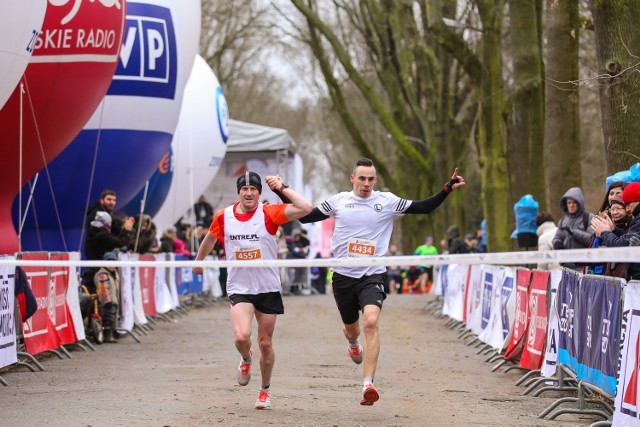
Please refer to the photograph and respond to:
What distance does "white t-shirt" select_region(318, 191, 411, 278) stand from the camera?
1055cm

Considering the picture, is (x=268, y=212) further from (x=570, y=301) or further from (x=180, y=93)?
(x=180, y=93)

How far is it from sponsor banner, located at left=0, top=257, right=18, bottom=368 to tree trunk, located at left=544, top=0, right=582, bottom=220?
30.1ft

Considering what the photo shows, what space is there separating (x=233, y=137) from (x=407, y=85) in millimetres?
5956

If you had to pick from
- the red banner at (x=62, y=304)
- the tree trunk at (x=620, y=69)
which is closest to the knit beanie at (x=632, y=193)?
the tree trunk at (x=620, y=69)

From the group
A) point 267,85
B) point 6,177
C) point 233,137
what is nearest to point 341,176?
point 267,85

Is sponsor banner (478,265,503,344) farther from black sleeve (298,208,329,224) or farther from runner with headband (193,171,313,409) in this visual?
runner with headband (193,171,313,409)

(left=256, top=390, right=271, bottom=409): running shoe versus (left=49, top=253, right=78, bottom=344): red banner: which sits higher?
(left=49, top=253, right=78, bottom=344): red banner

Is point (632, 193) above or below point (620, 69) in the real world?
below

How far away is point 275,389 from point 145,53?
11357 millimetres

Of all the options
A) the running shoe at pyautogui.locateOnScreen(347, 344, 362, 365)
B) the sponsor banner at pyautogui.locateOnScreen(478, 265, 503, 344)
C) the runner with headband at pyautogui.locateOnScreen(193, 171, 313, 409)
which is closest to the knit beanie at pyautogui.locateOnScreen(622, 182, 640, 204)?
the runner with headband at pyautogui.locateOnScreen(193, 171, 313, 409)

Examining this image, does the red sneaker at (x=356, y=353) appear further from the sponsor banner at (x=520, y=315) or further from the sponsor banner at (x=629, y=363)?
the sponsor banner at (x=629, y=363)

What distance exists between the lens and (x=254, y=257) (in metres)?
10.1

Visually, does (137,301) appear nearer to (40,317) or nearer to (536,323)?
(40,317)

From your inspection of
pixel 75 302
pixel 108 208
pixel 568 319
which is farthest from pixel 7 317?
pixel 568 319
